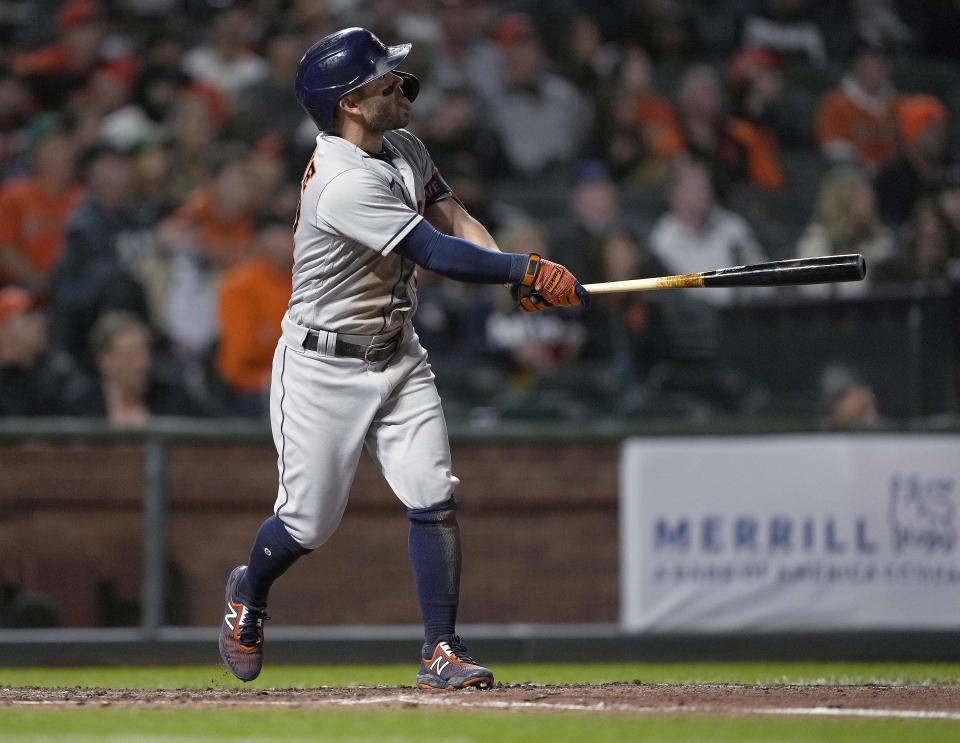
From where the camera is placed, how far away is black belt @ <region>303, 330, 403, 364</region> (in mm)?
3754

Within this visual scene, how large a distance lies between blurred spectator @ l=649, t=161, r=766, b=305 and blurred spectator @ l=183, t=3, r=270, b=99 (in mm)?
2569

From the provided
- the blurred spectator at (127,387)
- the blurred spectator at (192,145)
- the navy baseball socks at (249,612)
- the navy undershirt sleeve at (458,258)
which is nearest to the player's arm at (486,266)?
the navy undershirt sleeve at (458,258)

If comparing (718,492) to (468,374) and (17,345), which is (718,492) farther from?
(17,345)

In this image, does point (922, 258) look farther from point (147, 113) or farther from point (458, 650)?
point (458, 650)

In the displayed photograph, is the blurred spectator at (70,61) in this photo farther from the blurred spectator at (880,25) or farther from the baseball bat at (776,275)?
the baseball bat at (776,275)

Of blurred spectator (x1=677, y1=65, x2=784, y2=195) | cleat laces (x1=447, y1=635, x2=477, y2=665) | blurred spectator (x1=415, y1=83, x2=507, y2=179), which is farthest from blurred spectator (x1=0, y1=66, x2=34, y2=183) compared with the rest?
cleat laces (x1=447, y1=635, x2=477, y2=665)

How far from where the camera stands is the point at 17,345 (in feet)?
21.0

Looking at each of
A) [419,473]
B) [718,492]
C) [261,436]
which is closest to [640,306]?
[718,492]

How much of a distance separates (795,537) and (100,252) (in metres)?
3.69

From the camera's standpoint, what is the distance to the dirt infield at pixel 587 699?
11.0 feet

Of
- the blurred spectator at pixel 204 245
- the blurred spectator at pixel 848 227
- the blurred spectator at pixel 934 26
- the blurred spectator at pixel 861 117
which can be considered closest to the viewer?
the blurred spectator at pixel 204 245

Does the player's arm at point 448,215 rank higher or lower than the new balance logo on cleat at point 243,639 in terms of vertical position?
higher

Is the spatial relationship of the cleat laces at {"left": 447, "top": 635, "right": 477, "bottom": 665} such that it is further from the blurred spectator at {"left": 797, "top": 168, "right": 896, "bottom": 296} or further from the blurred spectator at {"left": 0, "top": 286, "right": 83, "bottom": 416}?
the blurred spectator at {"left": 797, "top": 168, "right": 896, "bottom": 296}

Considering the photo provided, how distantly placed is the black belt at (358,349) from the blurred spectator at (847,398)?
3.36 metres
